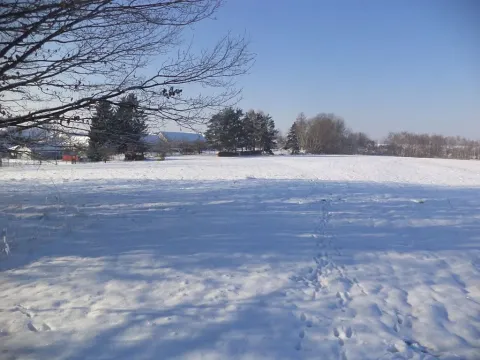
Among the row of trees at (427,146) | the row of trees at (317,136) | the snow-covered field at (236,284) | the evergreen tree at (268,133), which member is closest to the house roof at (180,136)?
the snow-covered field at (236,284)

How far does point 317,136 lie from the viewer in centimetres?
7831

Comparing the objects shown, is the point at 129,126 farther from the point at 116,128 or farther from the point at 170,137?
the point at 170,137

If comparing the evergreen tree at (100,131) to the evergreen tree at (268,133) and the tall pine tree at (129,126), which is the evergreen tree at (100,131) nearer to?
the tall pine tree at (129,126)

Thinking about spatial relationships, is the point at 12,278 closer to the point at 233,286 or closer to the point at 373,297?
the point at 233,286

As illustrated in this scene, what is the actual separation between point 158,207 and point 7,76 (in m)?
5.66

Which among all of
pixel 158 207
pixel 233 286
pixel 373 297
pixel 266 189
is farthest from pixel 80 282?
pixel 266 189

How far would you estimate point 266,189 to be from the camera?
42.5 feet

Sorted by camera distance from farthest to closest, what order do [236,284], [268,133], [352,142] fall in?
[352,142] < [268,133] < [236,284]

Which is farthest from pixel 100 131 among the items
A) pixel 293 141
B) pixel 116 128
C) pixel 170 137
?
pixel 293 141

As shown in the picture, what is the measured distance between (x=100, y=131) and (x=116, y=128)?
23 cm

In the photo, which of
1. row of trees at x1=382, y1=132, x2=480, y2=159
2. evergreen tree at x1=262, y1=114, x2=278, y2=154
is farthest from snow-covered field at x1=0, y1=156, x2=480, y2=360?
row of trees at x1=382, y1=132, x2=480, y2=159

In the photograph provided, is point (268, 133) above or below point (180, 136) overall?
above

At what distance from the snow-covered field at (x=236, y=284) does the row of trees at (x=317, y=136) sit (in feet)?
232

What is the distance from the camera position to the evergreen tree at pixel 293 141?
77.7 meters
